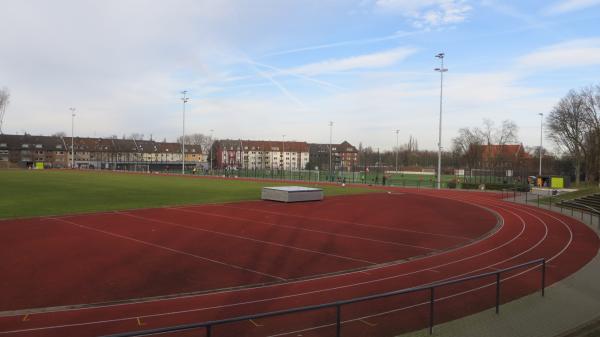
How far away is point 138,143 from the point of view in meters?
154

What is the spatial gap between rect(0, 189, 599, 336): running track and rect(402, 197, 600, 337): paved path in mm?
682

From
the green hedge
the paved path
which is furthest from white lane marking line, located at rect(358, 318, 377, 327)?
the green hedge

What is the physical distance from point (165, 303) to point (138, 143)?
15401 cm

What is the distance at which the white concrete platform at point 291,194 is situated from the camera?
1391 inches

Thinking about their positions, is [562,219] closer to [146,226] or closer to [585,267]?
[585,267]

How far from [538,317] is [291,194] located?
26.4 m

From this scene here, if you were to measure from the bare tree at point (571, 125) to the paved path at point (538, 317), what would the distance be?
2394 inches

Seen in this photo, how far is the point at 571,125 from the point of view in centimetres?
6494

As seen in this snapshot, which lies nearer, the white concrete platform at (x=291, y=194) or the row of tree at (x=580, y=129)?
the white concrete platform at (x=291, y=194)

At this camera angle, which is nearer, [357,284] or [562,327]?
[562,327]

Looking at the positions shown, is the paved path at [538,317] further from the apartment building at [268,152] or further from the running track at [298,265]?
the apartment building at [268,152]

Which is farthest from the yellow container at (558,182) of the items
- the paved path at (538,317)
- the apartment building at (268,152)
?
the apartment building at (268,152)

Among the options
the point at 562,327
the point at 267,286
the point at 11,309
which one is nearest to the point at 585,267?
the point at 562,327

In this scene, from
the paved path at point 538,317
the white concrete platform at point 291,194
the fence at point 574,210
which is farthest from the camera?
the white concrete platform at point 291,194
